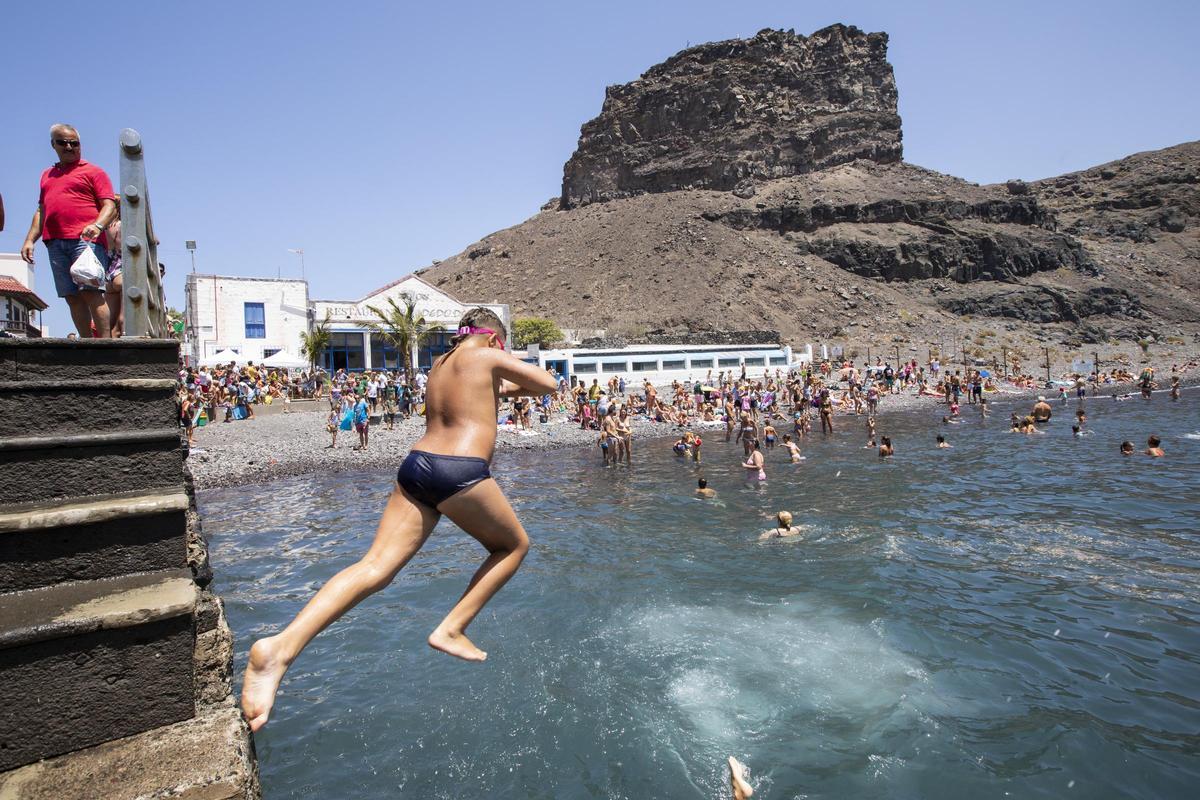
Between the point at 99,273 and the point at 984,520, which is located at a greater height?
the point at 99,273

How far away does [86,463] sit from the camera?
10.6ft

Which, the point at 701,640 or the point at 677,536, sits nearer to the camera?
the point at 701,640

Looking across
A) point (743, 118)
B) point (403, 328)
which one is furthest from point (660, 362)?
point (743, 118)

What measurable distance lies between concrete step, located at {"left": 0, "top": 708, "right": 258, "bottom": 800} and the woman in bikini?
0.34m

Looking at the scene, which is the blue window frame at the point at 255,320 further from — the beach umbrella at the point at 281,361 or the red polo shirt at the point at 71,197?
the red polo shirt at the point at 71,197

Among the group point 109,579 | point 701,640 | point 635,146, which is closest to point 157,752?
point 109,579

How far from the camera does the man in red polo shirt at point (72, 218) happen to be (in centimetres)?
504

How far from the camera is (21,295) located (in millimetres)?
20141

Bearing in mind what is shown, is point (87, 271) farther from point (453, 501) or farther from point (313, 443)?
point (313, 443)

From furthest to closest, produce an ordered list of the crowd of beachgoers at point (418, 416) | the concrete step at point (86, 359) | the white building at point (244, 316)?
the white building at point (244, 316) → the crowd of beachgoers at point (418, 416) → the concrete step at point (86, 359)

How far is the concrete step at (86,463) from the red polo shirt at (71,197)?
2.56 meters

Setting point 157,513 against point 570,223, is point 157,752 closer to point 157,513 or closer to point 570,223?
point 157,513

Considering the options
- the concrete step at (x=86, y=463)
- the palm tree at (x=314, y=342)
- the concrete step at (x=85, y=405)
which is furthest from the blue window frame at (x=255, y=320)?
the concrete step at (x=86, y=463)

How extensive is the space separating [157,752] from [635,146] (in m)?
134
